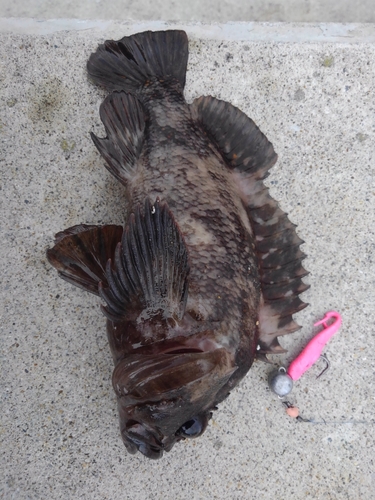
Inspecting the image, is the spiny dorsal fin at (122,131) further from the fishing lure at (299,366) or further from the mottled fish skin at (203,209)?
the fishing lure at (299,366)

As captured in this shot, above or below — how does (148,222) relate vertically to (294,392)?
above

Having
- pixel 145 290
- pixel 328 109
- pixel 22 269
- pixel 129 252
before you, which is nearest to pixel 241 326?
pixel 145 290

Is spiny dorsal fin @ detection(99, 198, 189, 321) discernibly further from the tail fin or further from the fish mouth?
the tail fin

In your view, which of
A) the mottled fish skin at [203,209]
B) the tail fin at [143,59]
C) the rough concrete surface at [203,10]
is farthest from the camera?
the rough concrete surface at [203,10]

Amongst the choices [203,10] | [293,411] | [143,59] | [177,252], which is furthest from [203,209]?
[203,10]

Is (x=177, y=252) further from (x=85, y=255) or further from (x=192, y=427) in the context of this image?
(x=192, y=427)

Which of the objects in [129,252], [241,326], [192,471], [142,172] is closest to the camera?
[129,252]

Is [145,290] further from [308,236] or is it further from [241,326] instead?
[308,236]

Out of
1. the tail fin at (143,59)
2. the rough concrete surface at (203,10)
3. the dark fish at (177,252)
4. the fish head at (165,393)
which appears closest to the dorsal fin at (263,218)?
the dark fish at (177,252)
